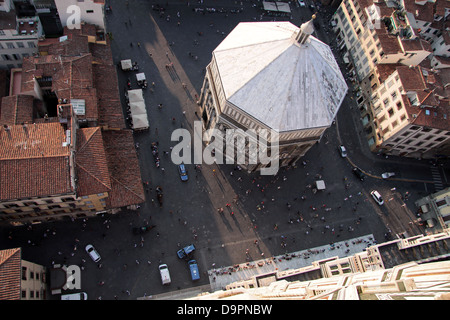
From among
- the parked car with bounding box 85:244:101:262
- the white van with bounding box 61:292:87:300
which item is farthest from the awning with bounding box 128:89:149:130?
the white van with bounding box 61:292:87:300

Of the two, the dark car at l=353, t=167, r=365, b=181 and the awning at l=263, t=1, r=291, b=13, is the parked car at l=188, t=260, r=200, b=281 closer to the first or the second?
the dark car at l=353, t=167, r=365, b=181

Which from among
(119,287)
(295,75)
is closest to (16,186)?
(119,287)

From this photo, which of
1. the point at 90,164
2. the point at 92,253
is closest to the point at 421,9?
the point at 90,164

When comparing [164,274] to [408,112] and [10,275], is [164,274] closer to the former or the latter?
[10,275]

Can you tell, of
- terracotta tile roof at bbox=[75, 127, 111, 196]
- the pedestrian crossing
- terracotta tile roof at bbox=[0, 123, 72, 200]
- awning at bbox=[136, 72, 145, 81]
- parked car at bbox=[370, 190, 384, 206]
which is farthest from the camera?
the pedestrian crossing

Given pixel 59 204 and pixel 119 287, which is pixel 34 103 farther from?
pixel 119 287

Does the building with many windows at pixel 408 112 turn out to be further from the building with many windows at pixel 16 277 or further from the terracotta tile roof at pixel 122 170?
the building with many windows at pixel 16 277

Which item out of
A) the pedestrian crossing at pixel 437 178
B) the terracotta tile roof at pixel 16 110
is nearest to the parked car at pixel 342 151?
the pedestrian crossing at pixel 437 178
